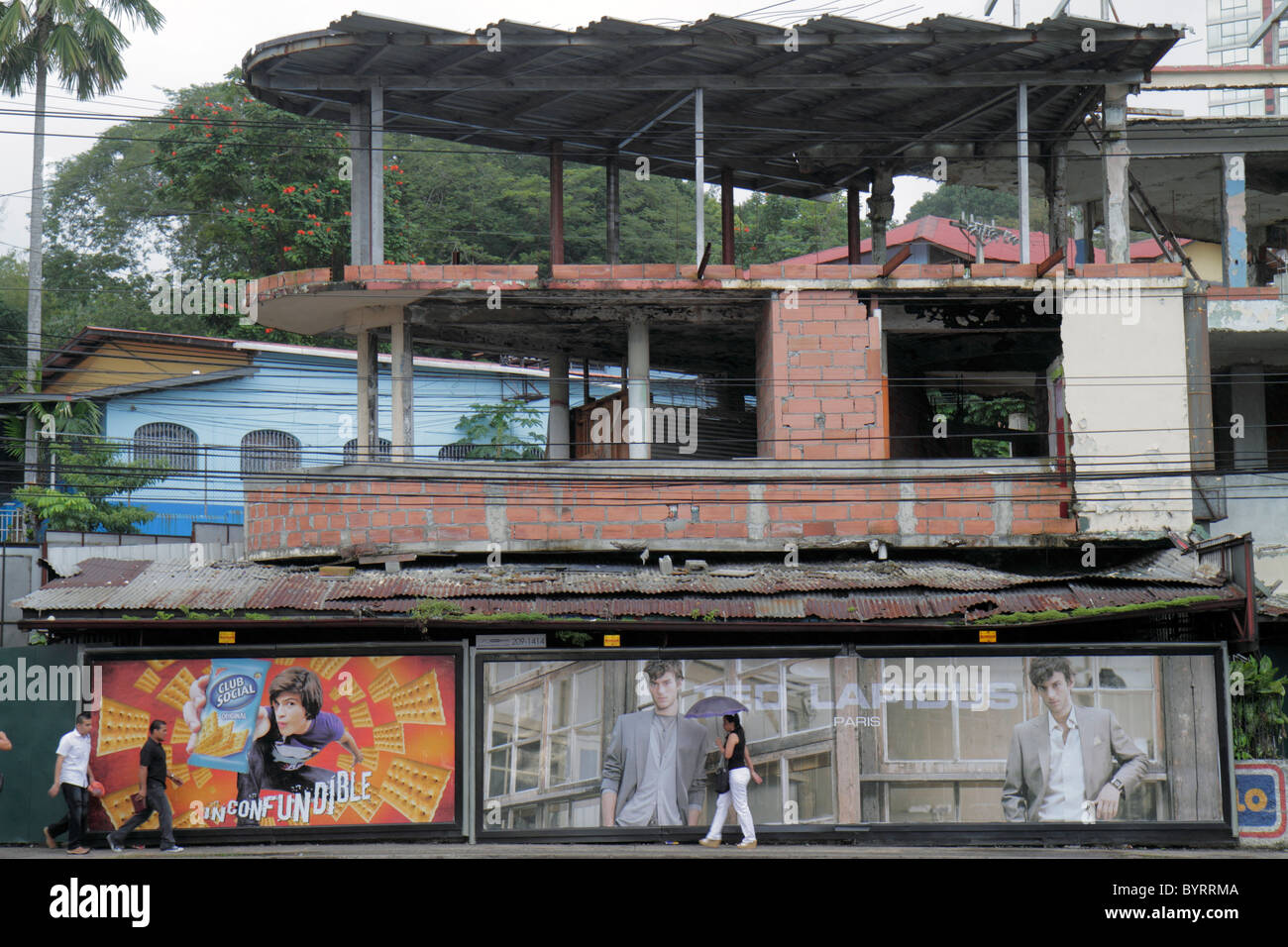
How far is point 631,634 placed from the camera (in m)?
16.7

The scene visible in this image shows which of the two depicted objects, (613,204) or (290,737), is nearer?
(290,737)

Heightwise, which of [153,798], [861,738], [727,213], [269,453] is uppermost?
[727,213]

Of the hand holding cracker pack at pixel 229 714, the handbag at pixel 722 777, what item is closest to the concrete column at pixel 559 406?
the hand holding cracker pack at pixel 229 714

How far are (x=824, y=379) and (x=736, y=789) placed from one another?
6.27 m

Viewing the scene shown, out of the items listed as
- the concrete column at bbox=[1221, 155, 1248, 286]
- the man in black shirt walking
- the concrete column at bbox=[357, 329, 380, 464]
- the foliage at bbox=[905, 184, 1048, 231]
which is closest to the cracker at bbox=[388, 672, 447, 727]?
the man in black shirt walking

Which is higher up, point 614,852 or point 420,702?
point 420,702

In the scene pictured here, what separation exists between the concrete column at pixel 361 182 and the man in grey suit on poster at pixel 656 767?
795cm

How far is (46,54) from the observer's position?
3231cm

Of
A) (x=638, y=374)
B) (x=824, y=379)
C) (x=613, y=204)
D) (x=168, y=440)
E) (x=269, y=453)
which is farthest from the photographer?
(x=269, y=453)

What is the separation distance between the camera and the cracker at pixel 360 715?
16.2m

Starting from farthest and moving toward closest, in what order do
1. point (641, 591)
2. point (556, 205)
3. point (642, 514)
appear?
point (556, 205) < point (642, 514) < point (641, 591)

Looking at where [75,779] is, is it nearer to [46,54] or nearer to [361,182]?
[361,182]

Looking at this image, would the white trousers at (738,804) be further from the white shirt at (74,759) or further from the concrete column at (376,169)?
the concrete column at (376,169)

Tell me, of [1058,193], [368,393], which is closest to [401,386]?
[368,393]
